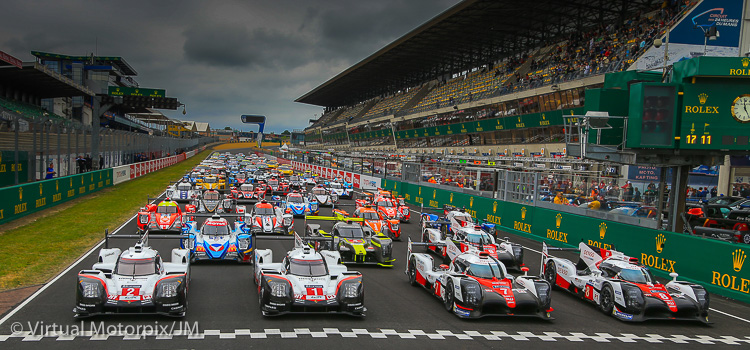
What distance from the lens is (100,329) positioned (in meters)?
10.0

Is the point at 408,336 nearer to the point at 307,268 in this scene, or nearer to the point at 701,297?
the point at 307,268

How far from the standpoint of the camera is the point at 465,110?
5688 centimetres

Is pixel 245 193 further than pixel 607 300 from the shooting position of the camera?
Yes

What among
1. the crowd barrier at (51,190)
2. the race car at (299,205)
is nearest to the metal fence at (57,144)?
the crowd barrier at (51,190)

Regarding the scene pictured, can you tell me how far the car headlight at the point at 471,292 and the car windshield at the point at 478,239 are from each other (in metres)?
6.38

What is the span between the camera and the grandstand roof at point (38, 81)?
39.4 metres

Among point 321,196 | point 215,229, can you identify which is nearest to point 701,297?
point 215,229

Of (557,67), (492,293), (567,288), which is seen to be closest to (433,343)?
(492,293)

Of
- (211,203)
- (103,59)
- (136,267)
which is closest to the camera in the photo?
(136,267)

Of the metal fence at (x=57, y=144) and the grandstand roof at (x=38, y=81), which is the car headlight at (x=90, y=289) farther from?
the grandstand roof at (x=38, y=81)

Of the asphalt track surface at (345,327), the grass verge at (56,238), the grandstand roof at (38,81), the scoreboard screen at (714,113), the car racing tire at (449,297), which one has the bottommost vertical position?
the grass verge at (56,238)

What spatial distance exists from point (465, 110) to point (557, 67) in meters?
11.5

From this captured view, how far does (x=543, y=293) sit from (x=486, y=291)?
1288mm

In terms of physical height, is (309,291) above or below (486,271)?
below
